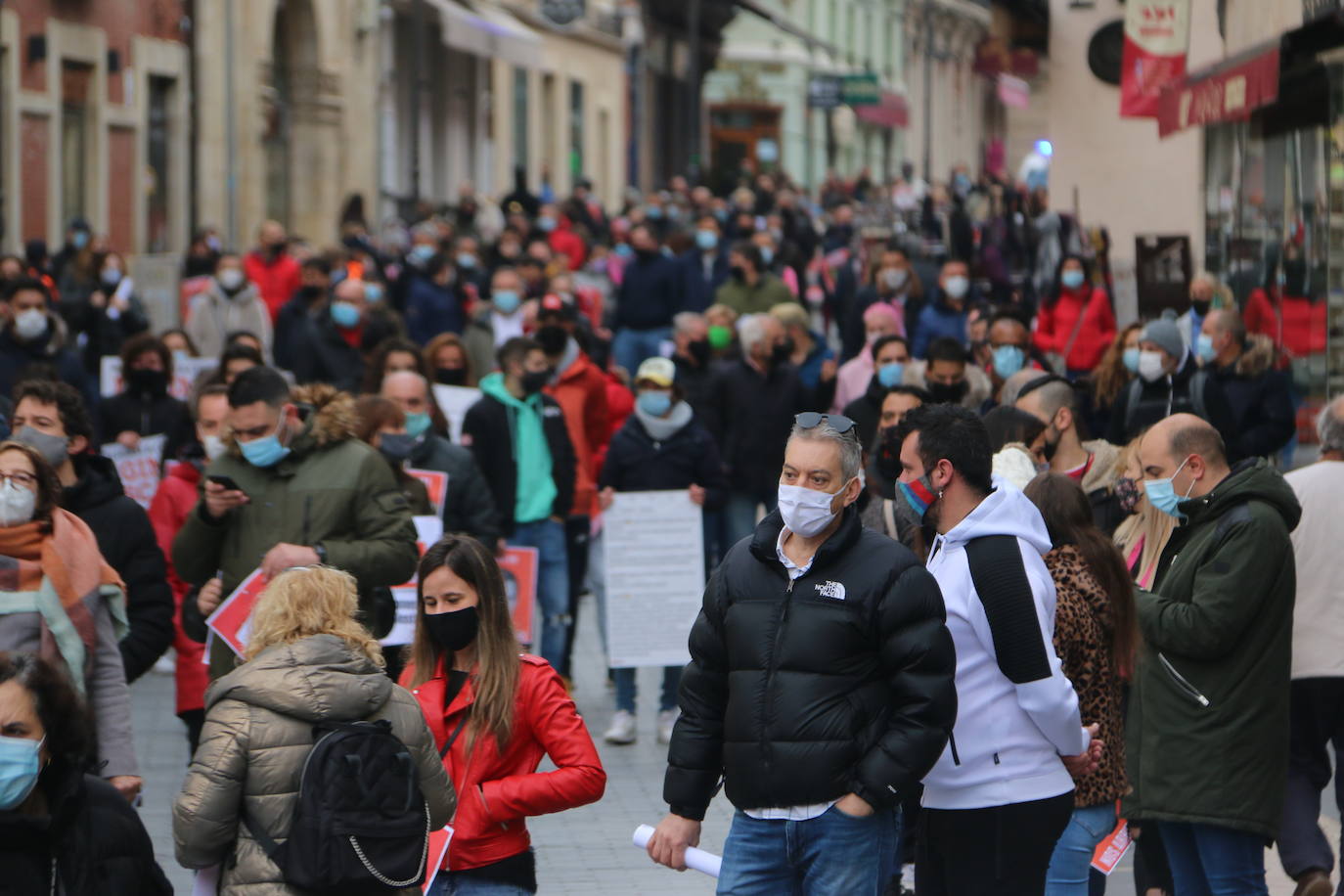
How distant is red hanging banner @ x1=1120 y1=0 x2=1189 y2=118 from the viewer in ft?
58.6

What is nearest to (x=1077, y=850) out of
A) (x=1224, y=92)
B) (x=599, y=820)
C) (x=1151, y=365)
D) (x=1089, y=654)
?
(x=1089, y=654)

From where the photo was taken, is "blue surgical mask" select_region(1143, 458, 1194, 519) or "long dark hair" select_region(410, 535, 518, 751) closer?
"long dark hair" select_region(410, 535, 518, 751)

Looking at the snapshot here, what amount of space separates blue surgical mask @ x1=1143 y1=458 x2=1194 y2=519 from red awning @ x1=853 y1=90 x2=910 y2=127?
204 ft

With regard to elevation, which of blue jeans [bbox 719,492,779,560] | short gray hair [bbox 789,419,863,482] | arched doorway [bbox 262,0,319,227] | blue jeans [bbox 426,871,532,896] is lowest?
blue jeans [bbox 426,871,532,896]

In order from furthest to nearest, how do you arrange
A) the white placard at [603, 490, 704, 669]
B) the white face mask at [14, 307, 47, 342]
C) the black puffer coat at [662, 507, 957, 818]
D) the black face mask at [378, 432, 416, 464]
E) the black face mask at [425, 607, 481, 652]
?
the white face mask at [14, 307, 47, 342] → the white placard at [603, 490, 704, 669] → the black face mask at [378, 432, 416, 464] → the black face mask at [425, 607, 481, 652] → the black puffer coat at [662, 507, 957, 818]

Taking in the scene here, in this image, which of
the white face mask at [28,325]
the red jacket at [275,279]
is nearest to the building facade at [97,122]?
the red jacket at [275,279]

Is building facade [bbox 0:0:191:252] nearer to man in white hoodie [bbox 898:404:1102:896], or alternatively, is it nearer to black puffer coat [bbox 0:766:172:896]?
man in white hoodie [bbox 898:404:1102:896]

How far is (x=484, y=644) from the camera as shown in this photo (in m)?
5.72

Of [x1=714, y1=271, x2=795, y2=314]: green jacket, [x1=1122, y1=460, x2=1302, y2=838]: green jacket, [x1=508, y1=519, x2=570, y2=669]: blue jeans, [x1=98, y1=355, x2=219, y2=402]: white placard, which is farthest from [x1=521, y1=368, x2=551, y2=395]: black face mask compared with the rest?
[x1=714, y1=271, x2=795, y2=314]: green jacket

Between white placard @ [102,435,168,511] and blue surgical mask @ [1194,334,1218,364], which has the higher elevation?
blue surgical mask @ [1194,334,1218,364]

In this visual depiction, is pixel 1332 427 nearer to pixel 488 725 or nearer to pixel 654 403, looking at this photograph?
pixel 488 725

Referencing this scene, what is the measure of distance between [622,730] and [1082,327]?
7.32 metres

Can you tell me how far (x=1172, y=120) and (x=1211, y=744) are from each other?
9284 mm

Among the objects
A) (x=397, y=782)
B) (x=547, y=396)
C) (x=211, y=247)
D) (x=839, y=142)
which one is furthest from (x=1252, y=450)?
(x=839, y=142)
